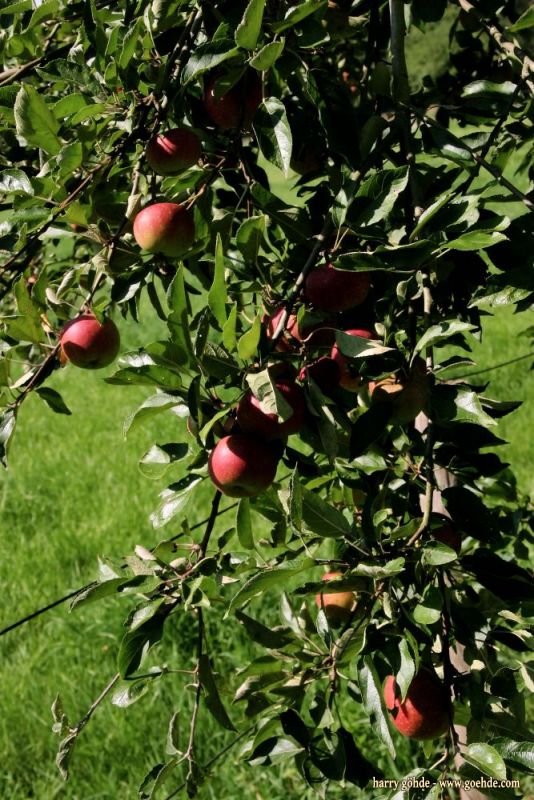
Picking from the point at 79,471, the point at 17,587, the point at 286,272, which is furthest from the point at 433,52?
the point at 286,272

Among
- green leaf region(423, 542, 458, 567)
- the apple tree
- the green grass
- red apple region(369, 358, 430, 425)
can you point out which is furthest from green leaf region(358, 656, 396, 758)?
the green grass

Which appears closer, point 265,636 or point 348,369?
point 348,369

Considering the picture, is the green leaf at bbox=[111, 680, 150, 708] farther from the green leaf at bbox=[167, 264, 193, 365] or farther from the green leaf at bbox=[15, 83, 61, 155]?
the green leaf at bbox=[15, 83, 61, 155]

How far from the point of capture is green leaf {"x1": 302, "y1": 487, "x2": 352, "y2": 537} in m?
0.66

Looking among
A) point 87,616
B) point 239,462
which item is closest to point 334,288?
point 239,462

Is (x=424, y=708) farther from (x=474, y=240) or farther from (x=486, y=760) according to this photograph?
(x=474, y=240)

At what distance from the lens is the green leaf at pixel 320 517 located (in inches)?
25.9

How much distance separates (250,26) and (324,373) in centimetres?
29

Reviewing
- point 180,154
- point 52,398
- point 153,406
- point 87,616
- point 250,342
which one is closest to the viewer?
point 250,342

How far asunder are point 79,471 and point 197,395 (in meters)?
2.83

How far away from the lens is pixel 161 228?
790mm

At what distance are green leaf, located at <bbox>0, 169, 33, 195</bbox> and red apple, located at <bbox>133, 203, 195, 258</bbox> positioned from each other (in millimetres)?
111

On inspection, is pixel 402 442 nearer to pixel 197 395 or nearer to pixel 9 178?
pixel 197 395

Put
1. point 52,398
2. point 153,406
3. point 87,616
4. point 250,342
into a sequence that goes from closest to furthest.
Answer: point 250,342, point 153,406, point 52,398, point 87,616
